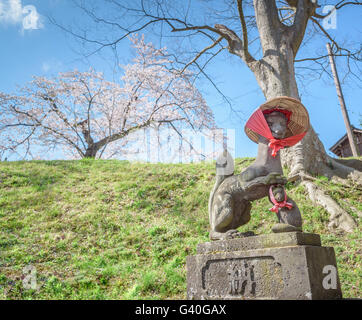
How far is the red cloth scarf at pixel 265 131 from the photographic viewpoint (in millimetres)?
3180

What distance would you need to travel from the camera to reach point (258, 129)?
3.27m

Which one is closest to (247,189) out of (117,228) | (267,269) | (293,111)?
(267,269)

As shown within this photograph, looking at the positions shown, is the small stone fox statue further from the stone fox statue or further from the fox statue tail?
the fox statue tail

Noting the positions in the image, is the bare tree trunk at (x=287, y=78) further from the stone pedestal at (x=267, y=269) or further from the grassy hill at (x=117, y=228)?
the stone pedestal at (x=267, y=269)

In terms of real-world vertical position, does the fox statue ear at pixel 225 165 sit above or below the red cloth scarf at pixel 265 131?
below

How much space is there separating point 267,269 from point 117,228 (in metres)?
4.34

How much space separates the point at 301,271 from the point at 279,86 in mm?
5538

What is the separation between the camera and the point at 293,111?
330cm

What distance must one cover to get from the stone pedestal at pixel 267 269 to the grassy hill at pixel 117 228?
148 centimetres

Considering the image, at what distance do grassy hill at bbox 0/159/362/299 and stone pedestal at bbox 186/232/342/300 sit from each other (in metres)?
1.48

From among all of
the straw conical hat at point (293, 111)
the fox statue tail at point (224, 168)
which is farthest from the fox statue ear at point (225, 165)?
the straw conical hat at point (293, 111)

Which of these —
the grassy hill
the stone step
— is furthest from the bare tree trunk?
the stone step
